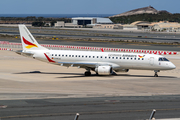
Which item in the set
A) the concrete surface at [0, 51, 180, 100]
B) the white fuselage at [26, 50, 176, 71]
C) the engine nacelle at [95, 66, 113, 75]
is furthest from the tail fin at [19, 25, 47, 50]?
the engine nacelle at [95, 66, 113, 75]

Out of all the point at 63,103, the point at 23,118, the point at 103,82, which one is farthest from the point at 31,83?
the point at 23,118

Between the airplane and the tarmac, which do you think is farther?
the airplane

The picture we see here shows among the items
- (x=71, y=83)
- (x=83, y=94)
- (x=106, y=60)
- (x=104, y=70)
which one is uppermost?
(x=106, y=60)

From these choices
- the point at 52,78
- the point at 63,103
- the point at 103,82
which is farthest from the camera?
the point at 52,78

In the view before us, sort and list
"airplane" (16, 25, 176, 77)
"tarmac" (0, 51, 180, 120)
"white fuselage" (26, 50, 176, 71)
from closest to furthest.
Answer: "tarmac" (0, 51, 180, 120) → "airplane" (16, 25, 176, 77) → "white fuselage" (26, 50, 176, 71)

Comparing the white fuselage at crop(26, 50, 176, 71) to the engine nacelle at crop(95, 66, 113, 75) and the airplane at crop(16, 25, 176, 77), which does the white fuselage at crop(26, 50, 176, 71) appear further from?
the engine nacelle at crop(95, 66, 113, 75)

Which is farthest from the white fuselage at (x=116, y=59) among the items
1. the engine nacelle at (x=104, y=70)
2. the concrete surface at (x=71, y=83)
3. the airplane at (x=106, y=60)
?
the concrete surface at (x=71, y=83)

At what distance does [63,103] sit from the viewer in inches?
1072

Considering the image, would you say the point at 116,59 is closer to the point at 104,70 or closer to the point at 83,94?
the point at 104,70

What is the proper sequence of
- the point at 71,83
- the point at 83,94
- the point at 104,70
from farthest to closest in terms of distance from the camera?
the point at 104,70 → the point at 71,83 → the point at 83,94

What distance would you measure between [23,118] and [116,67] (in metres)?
25.7

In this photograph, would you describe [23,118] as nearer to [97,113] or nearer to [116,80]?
[97,113]

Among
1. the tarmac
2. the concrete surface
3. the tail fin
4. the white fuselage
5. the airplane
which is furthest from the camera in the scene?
the tail fin

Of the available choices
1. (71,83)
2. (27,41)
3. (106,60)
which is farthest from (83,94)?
(27,41)
